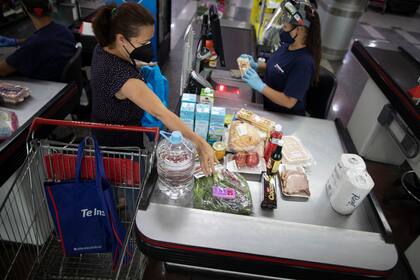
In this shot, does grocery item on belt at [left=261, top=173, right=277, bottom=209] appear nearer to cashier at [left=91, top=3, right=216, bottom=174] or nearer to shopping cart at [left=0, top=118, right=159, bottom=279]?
cashier at [left=91, top=3, right=216, bottom=174]

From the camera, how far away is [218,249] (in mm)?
1323

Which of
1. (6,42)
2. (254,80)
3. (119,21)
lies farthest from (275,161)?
(6,42)

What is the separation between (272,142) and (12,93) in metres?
1.72

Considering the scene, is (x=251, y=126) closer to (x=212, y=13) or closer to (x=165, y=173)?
(x=165, y=173)

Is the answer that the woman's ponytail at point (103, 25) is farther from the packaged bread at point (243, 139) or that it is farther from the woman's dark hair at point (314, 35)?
the woman's dark hair at point (314, 35)

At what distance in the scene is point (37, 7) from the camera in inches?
90.6

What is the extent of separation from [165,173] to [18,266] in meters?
1.58

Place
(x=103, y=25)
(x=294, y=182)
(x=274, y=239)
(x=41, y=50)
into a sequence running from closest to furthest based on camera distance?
(x=274, y=239)
(x=294, y=182)
(x=103, y=25)
(x=41, y=50)

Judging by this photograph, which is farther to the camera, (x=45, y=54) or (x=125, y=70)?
(x=45, y=54)

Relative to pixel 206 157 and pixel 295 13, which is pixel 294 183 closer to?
pixel 206 157

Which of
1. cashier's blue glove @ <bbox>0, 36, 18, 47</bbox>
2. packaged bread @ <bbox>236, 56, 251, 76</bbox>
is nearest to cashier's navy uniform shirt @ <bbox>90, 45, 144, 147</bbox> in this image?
packaged bread @ <bbox>236, 56, 251, 76</bbox>

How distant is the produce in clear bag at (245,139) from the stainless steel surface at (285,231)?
0.28 meters

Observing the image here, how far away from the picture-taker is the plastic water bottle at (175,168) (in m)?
1.46

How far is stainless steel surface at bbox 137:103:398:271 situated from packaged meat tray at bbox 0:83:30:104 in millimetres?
1257
